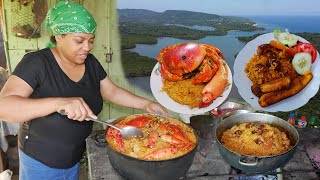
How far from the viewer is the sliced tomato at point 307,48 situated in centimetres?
248

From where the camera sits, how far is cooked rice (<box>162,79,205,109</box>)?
2.38m

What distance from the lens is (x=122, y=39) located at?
14.1 ft

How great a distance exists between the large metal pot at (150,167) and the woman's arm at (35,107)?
11.6 inches

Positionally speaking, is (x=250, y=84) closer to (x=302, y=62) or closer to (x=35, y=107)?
(x=302, y=62)

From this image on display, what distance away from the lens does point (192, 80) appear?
8.13ft

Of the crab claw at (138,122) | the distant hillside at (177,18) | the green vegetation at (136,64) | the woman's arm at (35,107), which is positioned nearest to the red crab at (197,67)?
the crab claw at (138,122)

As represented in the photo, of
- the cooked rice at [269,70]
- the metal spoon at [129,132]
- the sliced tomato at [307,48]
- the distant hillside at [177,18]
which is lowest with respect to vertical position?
the metal spoon at [129,132]

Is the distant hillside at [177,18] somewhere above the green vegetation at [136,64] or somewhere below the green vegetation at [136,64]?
above

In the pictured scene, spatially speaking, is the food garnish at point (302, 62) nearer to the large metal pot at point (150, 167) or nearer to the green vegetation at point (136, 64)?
the large metal pot at point (150, 167)

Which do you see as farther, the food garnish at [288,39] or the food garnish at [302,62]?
the food garnish at [288,39]

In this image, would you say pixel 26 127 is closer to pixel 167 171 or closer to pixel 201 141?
pixel 167 171

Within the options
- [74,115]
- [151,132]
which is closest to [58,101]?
[74,115]

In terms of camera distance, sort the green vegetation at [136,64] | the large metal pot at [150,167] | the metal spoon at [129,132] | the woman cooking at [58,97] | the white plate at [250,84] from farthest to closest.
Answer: the green vegetation at [136,64]
the white plate at [250,84]
the metal spoon at [129,132]
the woman cooking at [58,97]
the large metal pot at [150,167]

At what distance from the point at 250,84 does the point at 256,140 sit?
0.71 metres
